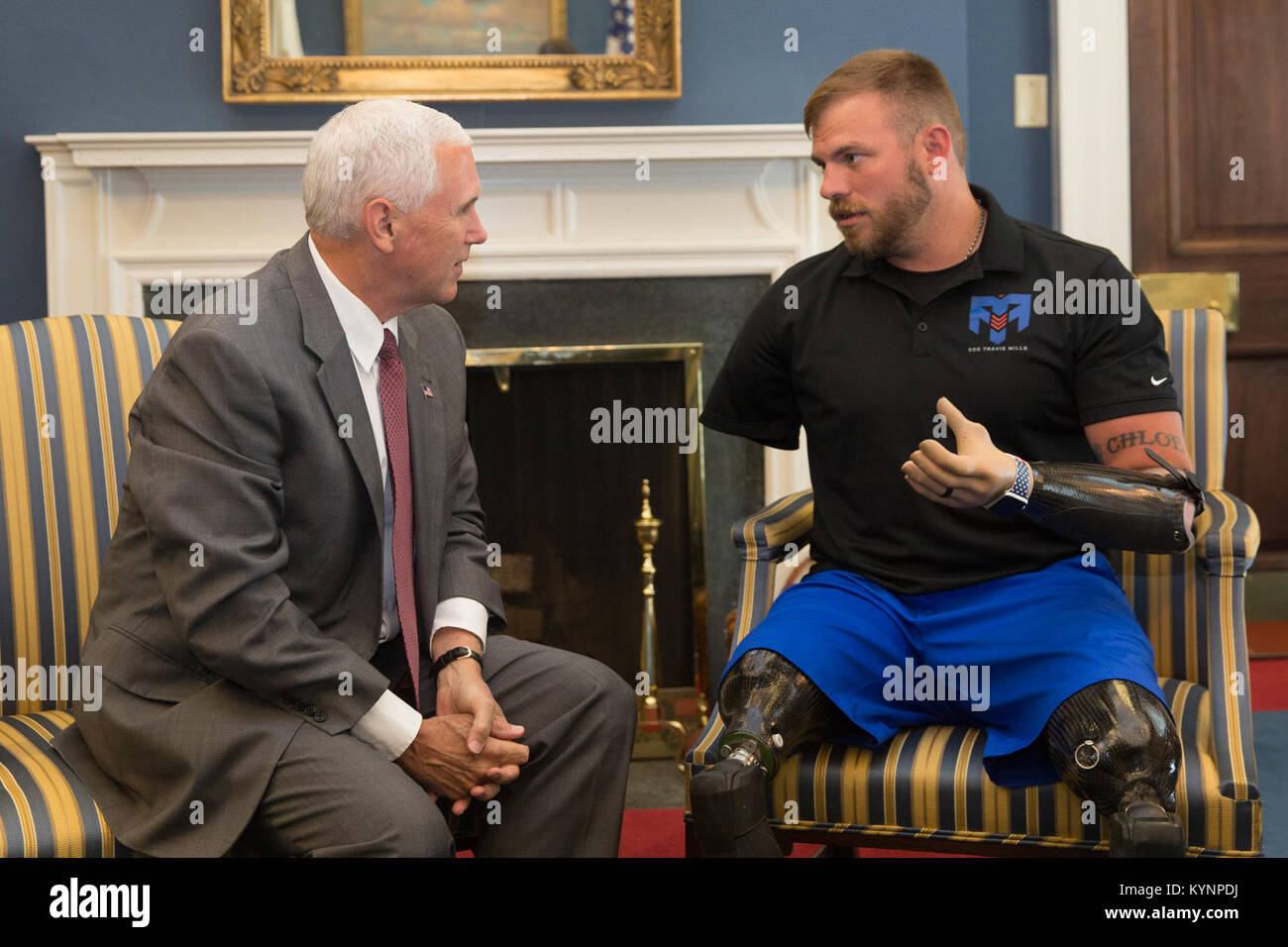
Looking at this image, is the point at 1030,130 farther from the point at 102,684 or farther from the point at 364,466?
the point at 102,684

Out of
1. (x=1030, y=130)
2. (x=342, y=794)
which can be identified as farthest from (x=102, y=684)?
(x=1030, y=130)

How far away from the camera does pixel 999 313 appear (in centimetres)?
179

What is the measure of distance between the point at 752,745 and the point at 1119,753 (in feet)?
1.34

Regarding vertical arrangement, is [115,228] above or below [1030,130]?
below

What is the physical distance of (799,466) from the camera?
3014 mm

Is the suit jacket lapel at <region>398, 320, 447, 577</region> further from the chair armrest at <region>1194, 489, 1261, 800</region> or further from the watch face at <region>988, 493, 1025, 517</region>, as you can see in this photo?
the chair armrest at <region>1194, 489, 1261, 800</region>

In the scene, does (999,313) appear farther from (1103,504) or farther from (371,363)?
(371,363)

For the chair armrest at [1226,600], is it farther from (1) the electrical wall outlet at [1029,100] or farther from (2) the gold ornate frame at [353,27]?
(2) the gold ornate frame at [353,27]

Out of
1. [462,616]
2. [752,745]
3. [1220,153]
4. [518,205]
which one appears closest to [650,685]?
[518,205]

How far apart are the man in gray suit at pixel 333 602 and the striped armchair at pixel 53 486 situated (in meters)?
0.27

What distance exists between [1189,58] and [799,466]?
62.5 inches

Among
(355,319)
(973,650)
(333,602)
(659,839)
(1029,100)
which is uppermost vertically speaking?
(1029,100)

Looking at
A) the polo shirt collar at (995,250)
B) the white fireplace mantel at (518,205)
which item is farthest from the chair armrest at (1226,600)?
the white fireplace mantel at (518,205)
